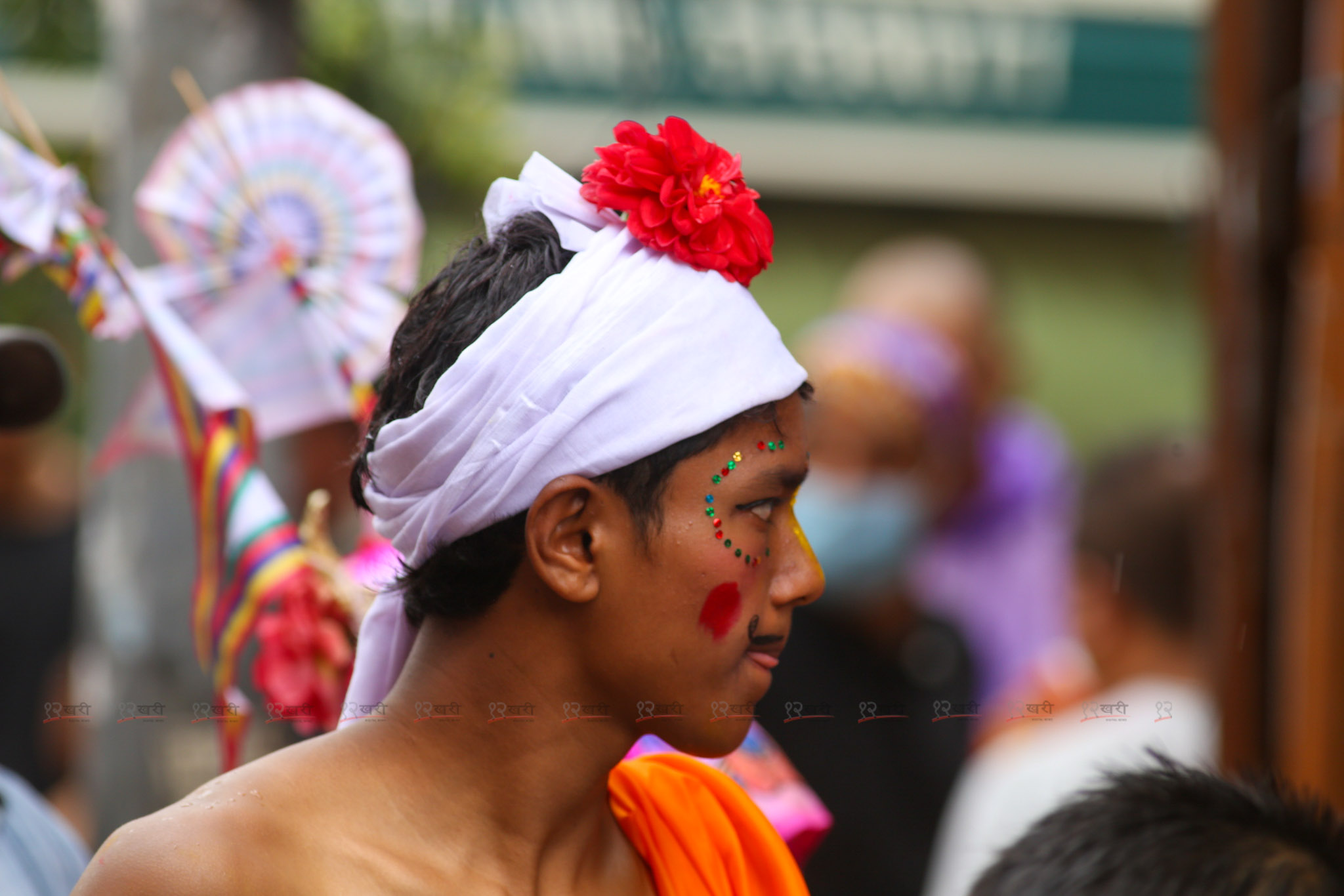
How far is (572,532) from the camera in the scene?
1.51 metres

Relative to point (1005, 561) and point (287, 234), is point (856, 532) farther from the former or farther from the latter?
point (287, 234)

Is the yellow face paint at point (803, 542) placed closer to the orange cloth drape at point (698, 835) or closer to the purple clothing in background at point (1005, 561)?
the orange cloth drape at point (698, 835)

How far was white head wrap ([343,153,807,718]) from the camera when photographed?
1.46 meters

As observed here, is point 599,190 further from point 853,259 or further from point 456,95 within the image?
point 853,259

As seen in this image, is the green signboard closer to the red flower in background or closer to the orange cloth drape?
the red flower in background

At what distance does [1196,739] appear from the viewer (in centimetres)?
Result: 335

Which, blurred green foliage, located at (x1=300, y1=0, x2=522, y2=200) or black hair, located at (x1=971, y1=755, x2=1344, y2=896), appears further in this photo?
blurred green foliage, located at (x1=300, y1=0, x2=522, y2=200)

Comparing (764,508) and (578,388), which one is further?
(764,508)

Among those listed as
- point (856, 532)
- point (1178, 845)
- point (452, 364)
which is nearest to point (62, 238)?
point (452, 364)

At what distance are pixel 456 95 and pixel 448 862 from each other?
3917 millimetres

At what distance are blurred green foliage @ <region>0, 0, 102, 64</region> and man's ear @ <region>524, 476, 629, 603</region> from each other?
300 centimetres

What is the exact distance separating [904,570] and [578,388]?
7.70 feet

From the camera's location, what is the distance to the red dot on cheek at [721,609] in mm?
1509

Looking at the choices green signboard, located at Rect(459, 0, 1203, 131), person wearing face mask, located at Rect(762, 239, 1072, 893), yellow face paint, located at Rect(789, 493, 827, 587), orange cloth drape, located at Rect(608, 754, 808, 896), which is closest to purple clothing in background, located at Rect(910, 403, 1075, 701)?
person wearing face mask, located at Rect(762, 239, 1072, 893)
